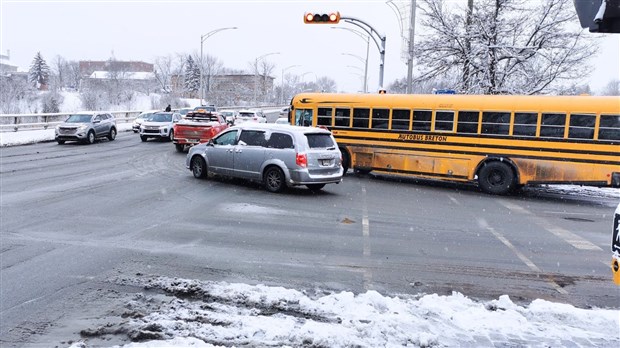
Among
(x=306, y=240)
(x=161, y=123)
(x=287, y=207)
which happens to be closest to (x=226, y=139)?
(x=287, y=207)

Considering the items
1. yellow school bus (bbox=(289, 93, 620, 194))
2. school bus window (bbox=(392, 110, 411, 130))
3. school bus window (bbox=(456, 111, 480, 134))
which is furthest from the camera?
school bus window (bbox=(392, 110, 411, 130))

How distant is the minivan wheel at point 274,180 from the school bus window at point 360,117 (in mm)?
5611

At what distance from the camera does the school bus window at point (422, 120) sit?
17.1 metres

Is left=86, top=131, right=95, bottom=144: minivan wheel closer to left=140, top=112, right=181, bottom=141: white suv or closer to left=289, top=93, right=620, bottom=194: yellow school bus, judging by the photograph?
left=140, top=112, right=181, bottom=141: white suv

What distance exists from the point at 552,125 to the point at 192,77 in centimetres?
11027

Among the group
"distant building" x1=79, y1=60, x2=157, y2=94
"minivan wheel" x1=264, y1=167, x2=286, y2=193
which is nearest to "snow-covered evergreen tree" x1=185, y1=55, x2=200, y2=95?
"distant building" x1=79, y1=60, x2=157, y2=94

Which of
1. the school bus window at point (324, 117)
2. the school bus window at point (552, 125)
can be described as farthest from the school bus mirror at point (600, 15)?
the school bus window at point (324, 117)

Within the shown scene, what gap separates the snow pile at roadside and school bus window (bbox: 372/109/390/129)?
40.3ft

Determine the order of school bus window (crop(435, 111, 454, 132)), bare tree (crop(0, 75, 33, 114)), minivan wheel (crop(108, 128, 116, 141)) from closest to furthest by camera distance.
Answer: school bus window (crop(435, 111, 454, 132)) < minivan wheel (crop(108, 128, 116, 141)) < bare tree (crop(0, 75, 33, 114))

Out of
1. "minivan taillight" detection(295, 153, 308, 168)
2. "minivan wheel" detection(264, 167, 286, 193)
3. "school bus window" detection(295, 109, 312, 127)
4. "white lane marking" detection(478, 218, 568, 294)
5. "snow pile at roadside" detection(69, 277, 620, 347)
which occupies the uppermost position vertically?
"school bus window" detection(295, 109, 312, 127)

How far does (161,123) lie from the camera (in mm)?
29656

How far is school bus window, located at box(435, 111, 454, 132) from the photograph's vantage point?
16656mm

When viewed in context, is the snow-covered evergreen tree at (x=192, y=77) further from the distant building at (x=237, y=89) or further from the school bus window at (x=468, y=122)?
the school bus window at (x=468, y=122)

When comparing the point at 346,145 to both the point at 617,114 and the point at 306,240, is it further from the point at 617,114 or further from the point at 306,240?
the point at 306,240
